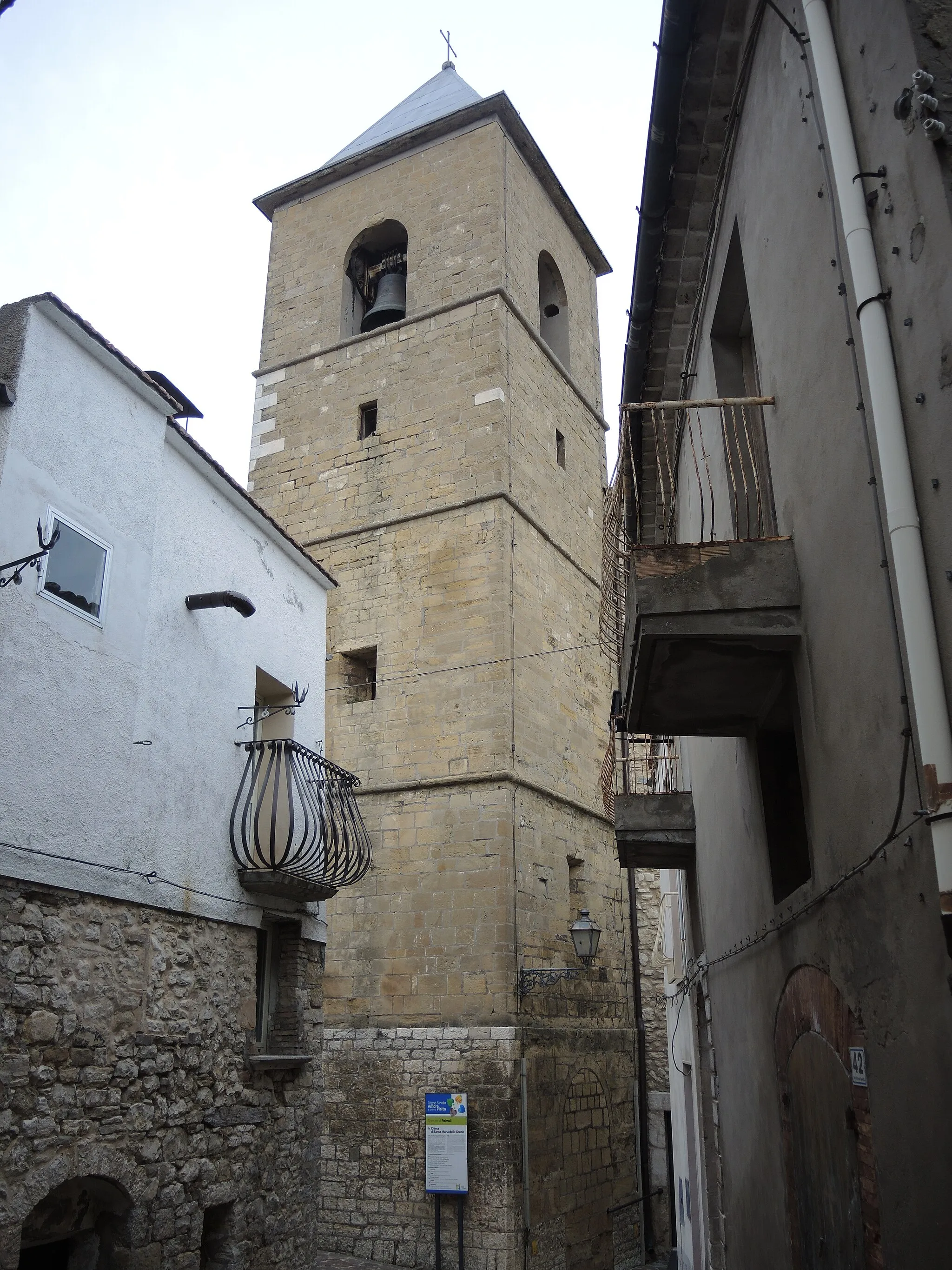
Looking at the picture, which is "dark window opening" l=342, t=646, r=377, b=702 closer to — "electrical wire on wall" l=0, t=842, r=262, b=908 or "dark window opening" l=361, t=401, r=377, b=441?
"dark window opening" l=361, t=401, r=377, b=441

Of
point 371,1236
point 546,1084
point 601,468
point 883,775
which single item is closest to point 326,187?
point 601,468

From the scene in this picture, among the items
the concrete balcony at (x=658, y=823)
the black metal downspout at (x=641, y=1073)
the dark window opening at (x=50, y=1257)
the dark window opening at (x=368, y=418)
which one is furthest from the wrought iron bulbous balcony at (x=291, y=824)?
the dark window opening at (x=368, y=418)

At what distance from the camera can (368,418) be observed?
16.2 m

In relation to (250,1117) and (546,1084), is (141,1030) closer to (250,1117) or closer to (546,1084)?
(250,1117)

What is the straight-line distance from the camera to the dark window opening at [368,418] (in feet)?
52.4

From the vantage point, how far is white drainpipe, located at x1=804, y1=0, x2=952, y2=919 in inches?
110

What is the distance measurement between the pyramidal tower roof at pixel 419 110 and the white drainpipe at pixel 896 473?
15.1 metres

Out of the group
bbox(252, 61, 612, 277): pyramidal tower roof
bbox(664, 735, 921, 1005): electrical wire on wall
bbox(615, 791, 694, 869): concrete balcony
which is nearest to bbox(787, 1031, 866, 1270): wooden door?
bbox(664, 735, 921, 1005): electrical wire on wall

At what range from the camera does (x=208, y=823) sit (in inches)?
264

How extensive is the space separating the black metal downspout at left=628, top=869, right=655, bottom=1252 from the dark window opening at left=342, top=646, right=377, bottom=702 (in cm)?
425

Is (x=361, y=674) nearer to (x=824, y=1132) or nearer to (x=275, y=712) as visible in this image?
(x=275, y=712)

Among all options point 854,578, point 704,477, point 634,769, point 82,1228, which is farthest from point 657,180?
point 634,769

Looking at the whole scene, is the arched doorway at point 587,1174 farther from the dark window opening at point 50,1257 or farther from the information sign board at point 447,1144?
the dark window opening at point 50,1257

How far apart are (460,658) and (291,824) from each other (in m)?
7.06
